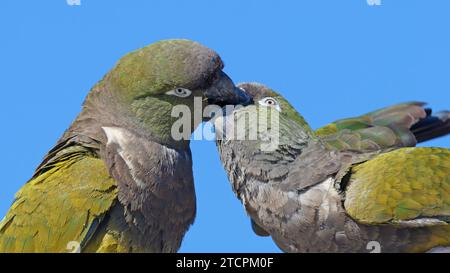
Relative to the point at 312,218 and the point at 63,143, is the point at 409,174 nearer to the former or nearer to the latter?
the point at 312,218

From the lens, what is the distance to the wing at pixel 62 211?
24.8 ft

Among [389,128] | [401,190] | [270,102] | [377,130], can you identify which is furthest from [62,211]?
[389,128]

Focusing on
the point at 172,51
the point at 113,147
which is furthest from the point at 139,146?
the point at 172,51

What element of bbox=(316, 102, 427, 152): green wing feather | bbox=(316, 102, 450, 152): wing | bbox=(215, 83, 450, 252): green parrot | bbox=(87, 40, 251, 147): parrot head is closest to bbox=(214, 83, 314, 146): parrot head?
bbox=(215, 83, 450, 252): green parrot

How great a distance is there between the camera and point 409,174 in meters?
7.89

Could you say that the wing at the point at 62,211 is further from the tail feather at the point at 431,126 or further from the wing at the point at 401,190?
the tail feather at the point at 431,126

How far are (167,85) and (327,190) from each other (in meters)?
1.52

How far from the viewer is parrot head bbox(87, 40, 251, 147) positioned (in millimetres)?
7793

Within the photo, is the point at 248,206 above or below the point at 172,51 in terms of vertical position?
below

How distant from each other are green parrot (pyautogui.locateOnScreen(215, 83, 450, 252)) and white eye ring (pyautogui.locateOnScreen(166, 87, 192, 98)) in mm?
320

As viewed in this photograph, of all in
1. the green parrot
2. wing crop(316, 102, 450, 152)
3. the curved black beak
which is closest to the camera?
the green parrot

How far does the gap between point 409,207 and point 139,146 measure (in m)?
Answer: 2.20

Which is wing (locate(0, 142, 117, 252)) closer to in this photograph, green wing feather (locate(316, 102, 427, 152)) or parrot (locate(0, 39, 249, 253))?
parrot (locate(0, 39, 249, 253))
